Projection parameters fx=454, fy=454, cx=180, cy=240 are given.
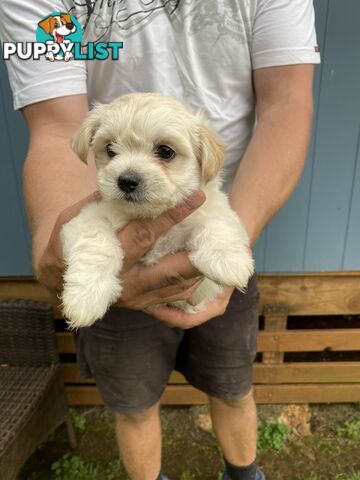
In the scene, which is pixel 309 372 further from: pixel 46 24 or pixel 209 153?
pixel 46 24

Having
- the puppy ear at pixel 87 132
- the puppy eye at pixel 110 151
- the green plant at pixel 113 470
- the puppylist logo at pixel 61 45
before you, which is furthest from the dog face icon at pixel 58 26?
Result: the green plant at pixel 113 470

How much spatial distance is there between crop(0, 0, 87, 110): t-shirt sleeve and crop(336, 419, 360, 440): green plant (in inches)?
120

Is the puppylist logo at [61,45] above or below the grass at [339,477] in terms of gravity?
above

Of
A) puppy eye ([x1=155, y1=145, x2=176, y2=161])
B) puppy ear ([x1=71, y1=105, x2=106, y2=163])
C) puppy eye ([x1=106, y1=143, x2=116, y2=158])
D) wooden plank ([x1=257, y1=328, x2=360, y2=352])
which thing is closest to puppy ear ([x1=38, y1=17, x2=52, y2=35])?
puppy ear ([x1=71, y1=105, x2=106, y2=163])

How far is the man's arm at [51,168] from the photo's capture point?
6.58ft

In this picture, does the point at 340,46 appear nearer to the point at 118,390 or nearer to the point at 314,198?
the point at 314,198

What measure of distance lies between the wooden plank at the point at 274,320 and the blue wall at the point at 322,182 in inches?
12.0

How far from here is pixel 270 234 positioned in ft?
10.4

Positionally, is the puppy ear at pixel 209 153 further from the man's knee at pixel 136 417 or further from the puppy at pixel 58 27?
the man's knee at pixel 136 417

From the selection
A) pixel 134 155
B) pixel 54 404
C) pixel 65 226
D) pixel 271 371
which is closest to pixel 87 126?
pixel 134 155

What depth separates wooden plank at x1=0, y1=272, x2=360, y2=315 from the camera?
10.8ft

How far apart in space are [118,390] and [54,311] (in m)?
1.27

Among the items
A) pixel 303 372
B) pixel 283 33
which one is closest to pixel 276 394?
pixel 303 372

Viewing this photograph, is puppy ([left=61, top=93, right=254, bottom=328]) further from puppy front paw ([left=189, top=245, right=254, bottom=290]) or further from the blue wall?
the blue wall
